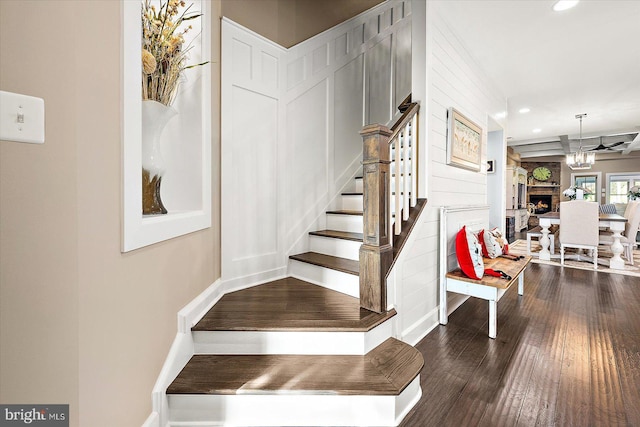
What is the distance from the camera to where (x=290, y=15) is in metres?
2.78

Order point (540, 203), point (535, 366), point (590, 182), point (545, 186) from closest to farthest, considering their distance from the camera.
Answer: point (535, 366)
point (590, 182)
point (545, 186)
point (540, 203)

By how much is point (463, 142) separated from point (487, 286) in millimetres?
1530

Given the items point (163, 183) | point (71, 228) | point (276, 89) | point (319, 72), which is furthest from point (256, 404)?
point (319, 72)

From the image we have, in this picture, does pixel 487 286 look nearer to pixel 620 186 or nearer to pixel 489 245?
pixel 489 245

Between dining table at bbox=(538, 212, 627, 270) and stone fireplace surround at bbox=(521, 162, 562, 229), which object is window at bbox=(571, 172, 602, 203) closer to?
stone fireplace surround at bbox=(521, 162, 562, 229)

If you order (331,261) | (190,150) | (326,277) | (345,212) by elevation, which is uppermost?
(190,150)

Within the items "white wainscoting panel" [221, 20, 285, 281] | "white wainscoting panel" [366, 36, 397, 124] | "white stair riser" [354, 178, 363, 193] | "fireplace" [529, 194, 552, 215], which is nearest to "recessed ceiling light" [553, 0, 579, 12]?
"white wainscoting panel" [366, 36, 397, 124]

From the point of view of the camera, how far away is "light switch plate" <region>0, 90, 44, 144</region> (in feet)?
2.59

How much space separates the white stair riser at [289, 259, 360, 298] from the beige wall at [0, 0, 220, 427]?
1.40 m

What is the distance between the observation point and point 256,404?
4.85 ft

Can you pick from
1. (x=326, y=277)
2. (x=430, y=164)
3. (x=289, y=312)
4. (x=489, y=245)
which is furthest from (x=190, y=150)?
(x=489, y=245)

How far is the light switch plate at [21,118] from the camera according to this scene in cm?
79

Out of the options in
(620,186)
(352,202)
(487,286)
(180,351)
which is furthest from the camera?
(620,186)

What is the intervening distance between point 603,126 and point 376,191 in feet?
25.1
